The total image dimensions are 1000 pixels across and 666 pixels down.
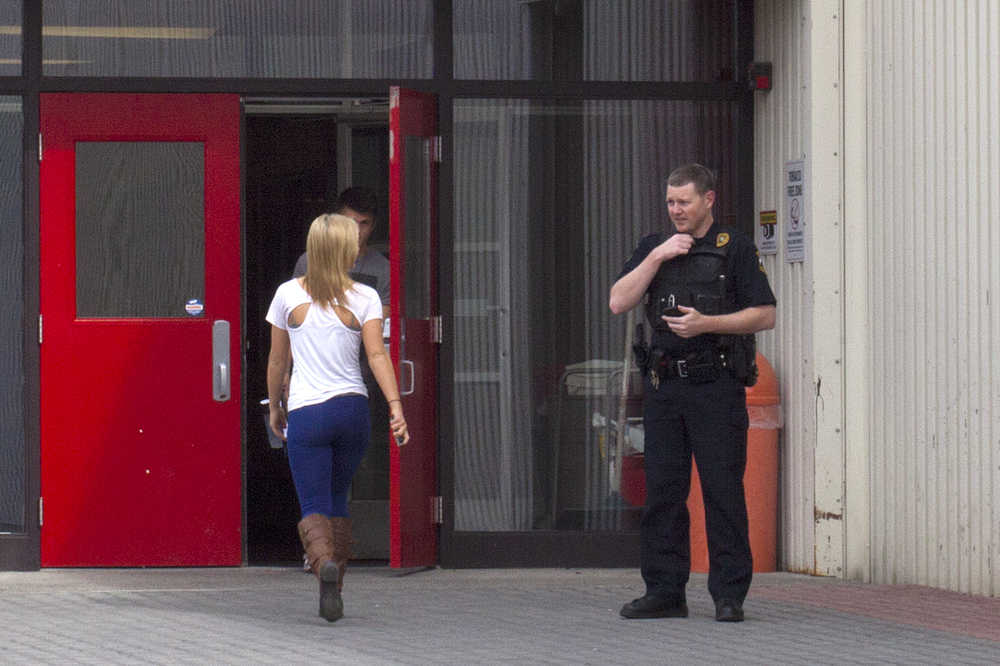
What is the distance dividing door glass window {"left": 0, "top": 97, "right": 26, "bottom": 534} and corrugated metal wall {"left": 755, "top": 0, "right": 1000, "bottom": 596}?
3.95 metres

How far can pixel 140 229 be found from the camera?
968 cm

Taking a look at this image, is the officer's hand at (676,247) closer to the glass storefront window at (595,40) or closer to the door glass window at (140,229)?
the glass storefront window at (595,40)

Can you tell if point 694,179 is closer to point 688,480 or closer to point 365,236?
point 688,480

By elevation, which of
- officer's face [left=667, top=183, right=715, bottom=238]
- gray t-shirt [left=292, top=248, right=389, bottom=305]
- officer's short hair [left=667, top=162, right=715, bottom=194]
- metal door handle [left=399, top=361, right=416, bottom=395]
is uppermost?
officer's short hair [left=667, top=162, right=715, bottom=194]

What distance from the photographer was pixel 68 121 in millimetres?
9586

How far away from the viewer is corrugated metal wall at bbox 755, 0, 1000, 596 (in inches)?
340

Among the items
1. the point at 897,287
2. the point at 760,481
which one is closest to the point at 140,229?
the point at 760,481

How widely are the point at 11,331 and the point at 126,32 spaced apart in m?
1.67

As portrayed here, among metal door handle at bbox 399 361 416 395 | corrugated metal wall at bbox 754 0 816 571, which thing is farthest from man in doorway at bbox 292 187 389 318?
corrugated metal wall at bbox 754 0 816 571

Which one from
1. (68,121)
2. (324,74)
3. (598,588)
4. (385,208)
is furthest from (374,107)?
(598,588)

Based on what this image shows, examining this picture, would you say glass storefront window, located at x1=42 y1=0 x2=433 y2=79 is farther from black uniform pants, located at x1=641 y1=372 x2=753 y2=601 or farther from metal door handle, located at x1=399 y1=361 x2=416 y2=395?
black uniform pants, located at x1=641 y1=372 x2=753 y2=601

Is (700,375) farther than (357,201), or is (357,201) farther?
(357,201)

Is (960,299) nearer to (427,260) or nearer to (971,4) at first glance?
(971,4)

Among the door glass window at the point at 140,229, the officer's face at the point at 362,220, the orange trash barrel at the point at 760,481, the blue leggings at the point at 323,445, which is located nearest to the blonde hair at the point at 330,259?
the blue leggings at the point at 323,445
